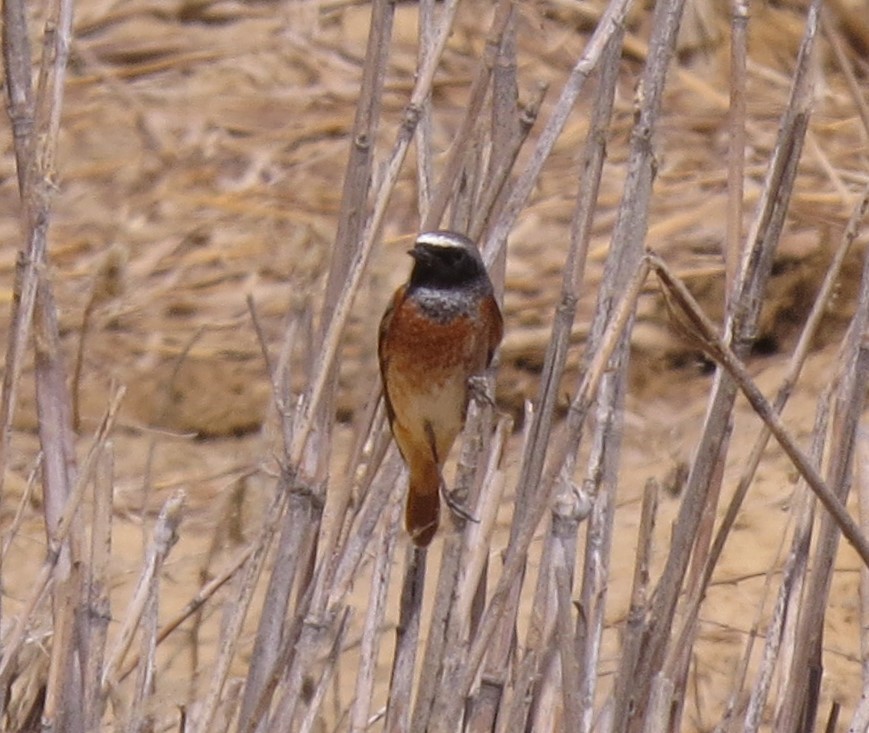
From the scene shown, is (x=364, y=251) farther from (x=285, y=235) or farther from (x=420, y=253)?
(x=285, y=235)

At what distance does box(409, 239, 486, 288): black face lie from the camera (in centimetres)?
157

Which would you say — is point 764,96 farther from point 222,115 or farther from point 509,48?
point 509,48

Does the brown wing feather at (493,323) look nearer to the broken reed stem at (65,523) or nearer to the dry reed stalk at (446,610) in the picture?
the dry reed stalk at (446,610)

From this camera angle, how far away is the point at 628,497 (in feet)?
11.5

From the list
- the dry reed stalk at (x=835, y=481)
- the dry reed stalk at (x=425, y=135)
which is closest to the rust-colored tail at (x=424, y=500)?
the dry reed stalk at (x=425, y=135)

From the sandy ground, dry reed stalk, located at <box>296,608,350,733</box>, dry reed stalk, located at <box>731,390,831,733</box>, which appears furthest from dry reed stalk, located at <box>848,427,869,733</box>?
the sandy ground

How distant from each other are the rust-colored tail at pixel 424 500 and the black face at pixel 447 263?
0.54 feet

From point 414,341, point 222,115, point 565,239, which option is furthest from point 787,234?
point 414,341

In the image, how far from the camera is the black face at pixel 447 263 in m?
1.57

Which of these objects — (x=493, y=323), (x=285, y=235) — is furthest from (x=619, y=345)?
(x=285, y=235)

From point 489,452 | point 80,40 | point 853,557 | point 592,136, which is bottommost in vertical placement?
point 853,557

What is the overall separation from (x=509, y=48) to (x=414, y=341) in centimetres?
28

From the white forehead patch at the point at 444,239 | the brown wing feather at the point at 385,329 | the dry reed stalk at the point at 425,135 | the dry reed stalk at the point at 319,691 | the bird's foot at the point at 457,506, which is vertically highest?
the dry reed stalk at the point at 425,135

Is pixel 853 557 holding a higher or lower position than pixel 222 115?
lower
